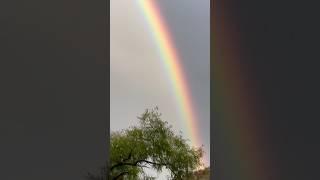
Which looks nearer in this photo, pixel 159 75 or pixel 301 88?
pixel 301 88

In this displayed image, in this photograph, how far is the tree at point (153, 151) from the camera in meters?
11.4

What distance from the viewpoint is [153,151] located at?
37.6ft

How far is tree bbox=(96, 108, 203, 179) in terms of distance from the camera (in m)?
11.4

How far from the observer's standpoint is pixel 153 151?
11.5 m

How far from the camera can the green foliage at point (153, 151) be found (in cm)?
1137

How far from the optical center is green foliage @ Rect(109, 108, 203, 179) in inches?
448

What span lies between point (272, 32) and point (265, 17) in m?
0.06
